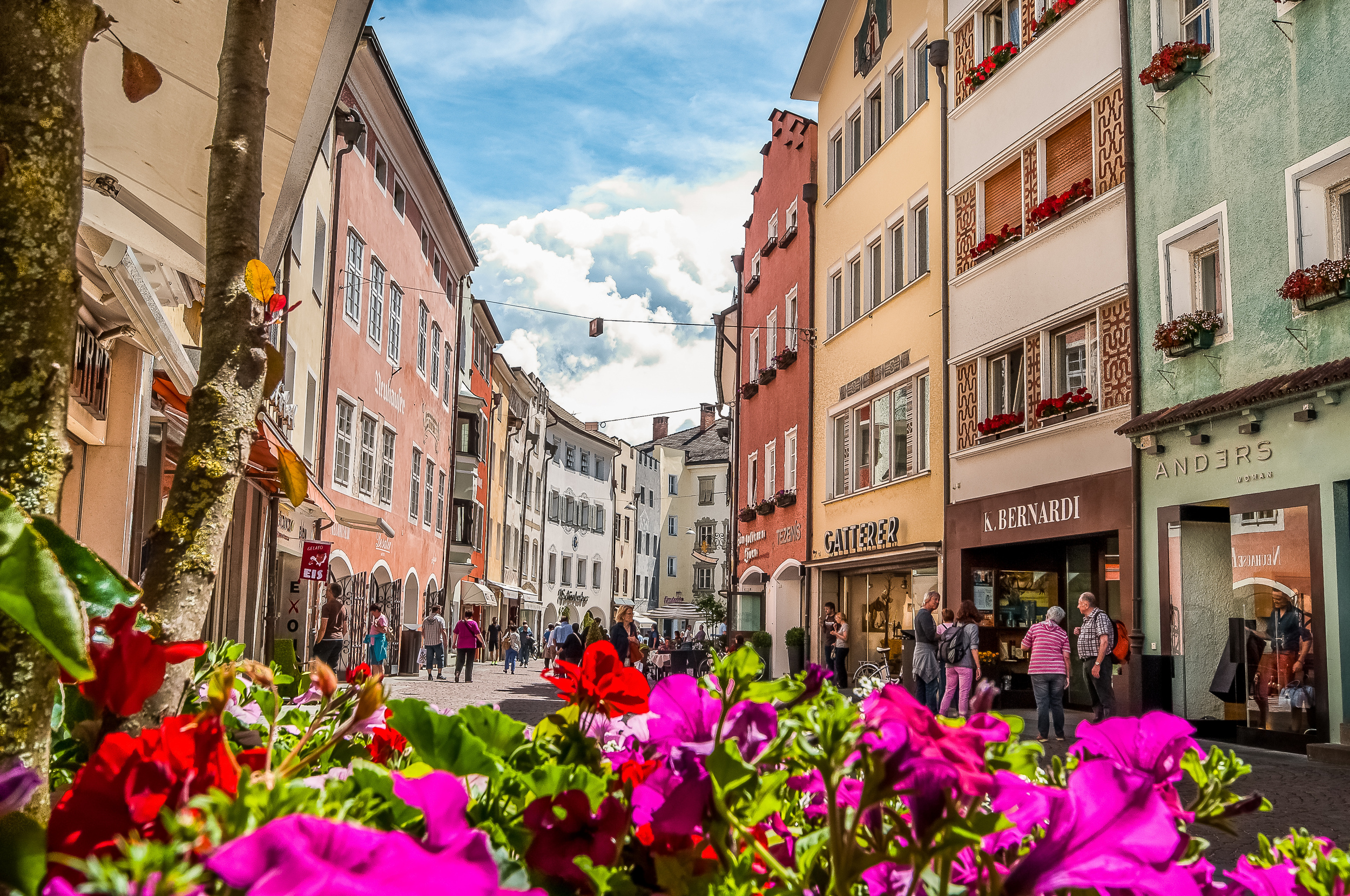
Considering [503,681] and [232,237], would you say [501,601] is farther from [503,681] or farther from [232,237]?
[232,237]

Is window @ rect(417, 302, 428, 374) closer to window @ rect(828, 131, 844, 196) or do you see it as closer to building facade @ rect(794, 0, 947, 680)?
building facade @ rect(794, 0, 947, 680)

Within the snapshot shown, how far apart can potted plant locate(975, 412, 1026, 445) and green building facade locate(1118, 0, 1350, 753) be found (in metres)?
2.63

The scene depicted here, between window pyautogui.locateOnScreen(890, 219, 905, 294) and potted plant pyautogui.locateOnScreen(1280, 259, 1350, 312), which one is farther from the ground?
window pyautogui.locateOnScreen(890, 219, 905, 294)

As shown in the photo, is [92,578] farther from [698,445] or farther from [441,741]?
[698,445]

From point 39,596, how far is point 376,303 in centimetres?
2568

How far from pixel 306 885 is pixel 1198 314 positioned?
1320 cm

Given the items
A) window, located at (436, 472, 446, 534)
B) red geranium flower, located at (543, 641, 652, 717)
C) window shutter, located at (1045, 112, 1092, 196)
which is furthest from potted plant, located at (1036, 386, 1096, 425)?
window, located at (436, 472, 446, 534)

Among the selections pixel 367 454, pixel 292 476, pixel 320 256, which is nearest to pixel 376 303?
pixel 367 454

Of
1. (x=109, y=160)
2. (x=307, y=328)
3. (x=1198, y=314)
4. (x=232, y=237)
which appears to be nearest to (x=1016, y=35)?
(x=1198, y=314)

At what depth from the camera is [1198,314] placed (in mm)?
12367

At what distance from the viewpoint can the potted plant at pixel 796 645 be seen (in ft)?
76.7

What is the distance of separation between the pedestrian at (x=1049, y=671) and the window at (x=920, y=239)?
8.67 m

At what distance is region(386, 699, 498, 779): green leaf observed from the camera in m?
0.94

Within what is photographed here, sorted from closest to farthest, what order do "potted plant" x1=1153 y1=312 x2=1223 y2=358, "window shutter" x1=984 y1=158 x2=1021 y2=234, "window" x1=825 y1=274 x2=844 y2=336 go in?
"potted plant" x1=1153 y1=312 x2=1223 y2=358
"window shutter" x1=984 y1=158 x2=1021 y2=234
"window" x1=825 y1=274 x2=844 y2=336
